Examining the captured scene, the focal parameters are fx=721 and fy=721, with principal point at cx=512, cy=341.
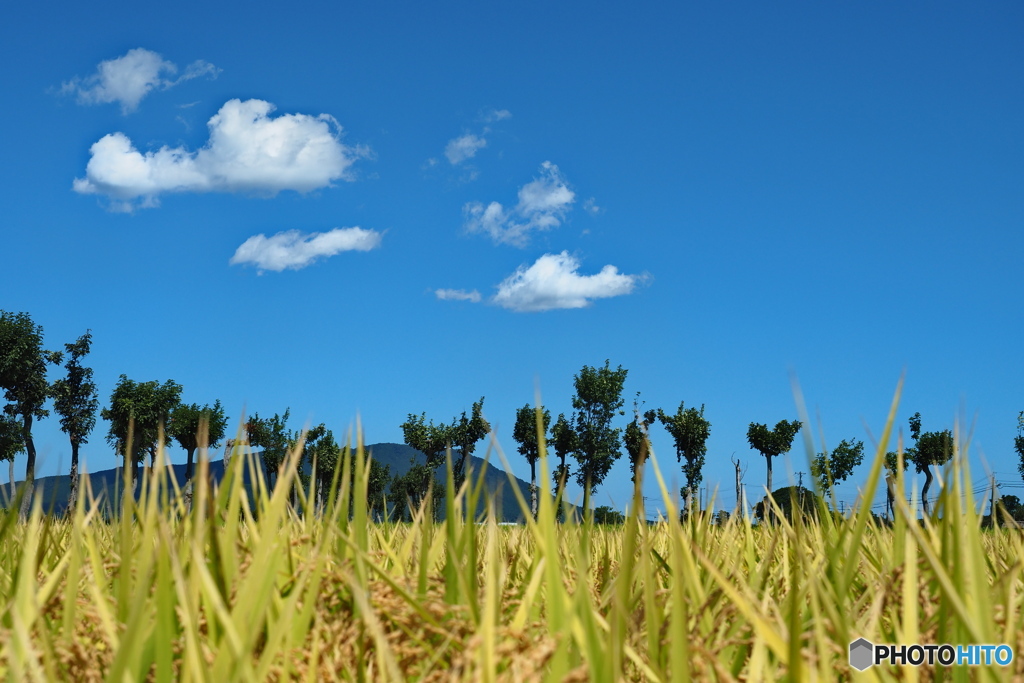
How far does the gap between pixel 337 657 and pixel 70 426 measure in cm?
5814

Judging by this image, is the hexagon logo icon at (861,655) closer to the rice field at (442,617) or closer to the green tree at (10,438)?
the rice field at (442,617)

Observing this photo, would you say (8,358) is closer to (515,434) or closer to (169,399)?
(169,399)

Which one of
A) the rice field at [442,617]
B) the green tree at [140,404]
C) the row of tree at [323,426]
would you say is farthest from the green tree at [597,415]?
the rice field at [442,617]

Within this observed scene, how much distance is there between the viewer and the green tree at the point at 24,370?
45656mm

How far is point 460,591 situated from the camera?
5.69 ft

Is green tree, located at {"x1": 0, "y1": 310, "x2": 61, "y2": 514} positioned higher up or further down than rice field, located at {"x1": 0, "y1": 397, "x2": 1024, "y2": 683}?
higher up

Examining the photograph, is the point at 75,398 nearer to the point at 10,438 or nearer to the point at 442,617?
the point at 10,438

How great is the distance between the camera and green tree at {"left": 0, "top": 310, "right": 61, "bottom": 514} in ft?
150

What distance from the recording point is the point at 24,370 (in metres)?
46.6

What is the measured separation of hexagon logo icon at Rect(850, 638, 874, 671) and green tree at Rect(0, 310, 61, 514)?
177 feet

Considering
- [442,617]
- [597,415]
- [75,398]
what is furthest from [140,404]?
[442,617]

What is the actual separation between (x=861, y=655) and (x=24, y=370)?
5561 cm

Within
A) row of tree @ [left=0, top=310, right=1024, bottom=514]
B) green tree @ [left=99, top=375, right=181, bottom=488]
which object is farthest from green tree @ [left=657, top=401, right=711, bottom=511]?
green tree @ [left=99, top=375, right=181, bottom=488]

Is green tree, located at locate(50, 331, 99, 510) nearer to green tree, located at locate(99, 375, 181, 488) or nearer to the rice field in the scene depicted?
green tree, located at locate(99, 375, 181, 488)
